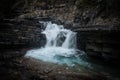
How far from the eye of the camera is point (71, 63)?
403 inches

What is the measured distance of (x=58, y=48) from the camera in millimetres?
13805

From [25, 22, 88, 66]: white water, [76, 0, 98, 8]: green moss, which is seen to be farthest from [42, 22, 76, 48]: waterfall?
[76, 0, 98, 8]: green moss

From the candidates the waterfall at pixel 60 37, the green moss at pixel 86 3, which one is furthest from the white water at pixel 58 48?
the green moss at pixel 86 3

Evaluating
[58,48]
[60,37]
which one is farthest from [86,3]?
[58,48]

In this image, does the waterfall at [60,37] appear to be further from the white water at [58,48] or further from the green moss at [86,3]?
the green moss at [86,3]

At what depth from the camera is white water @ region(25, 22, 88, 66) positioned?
11055 mm

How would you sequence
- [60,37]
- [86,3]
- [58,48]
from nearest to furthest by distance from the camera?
[58,48] < [60,37] < [86,3]

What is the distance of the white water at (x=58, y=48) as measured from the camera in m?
11.1

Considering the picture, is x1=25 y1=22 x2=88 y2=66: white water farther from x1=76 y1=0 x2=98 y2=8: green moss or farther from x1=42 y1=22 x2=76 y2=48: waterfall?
x1=76 y1=0 x2=98 y2=8: green moss

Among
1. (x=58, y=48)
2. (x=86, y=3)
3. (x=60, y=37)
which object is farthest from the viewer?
(x=86, y=3)

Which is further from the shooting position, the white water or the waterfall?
the waterfall

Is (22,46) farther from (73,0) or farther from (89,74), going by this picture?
(73,0)

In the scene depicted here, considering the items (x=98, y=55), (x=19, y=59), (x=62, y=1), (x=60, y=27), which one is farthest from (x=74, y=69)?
(x=62, y=1)

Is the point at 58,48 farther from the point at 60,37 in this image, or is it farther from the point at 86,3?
the point at 86,3
